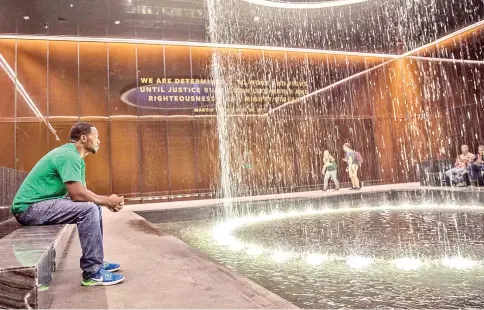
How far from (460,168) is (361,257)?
7.11 meters

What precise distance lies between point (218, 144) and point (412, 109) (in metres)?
8.69

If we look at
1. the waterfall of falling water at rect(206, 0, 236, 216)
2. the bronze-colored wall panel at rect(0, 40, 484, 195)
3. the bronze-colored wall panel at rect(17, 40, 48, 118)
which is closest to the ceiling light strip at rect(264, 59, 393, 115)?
the bronze-colored wall panel at rect(0, 40, 484, 195)

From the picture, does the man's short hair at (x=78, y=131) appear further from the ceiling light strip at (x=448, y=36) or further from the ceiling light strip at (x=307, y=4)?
the ceiling light strip at (x=448, y=36)

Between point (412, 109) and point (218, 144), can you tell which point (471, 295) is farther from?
point (412, 109)

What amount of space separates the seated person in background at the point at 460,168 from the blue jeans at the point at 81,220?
921 centimetres

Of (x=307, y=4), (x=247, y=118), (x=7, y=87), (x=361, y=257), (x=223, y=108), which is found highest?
(x=307, y=4)

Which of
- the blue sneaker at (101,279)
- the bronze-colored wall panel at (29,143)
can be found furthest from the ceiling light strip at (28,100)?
the blue sneaker at (101,279)

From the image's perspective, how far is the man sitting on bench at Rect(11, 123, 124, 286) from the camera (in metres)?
2.19

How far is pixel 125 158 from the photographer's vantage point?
38.6 feet

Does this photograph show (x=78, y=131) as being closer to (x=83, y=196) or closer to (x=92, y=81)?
(x=83, y=196)

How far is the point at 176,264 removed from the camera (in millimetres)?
2631

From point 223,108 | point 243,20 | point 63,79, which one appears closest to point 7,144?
point 63,79

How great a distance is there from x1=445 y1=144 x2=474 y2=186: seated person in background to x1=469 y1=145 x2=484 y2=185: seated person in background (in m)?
0.17

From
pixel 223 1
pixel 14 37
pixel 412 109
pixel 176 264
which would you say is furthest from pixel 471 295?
pixel 412 109
